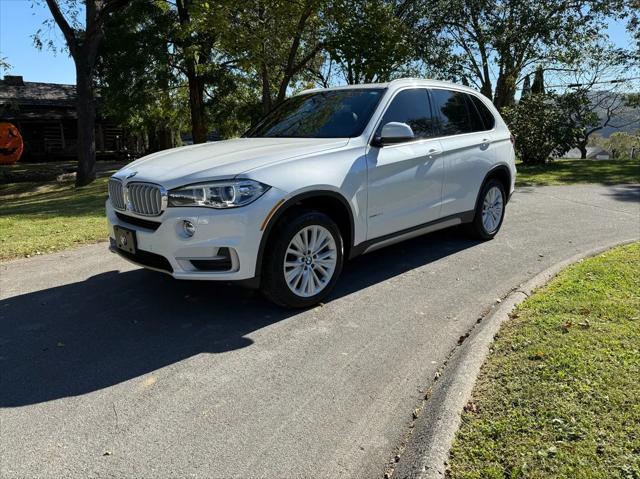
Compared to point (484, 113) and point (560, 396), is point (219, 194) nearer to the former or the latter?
point (560, 396)

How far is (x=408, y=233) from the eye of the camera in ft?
17.6

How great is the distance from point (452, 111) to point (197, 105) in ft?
54.5

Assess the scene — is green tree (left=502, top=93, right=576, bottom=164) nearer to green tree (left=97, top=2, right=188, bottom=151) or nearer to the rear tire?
the rear tire

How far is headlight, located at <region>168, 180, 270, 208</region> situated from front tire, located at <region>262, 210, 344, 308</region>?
41 cm

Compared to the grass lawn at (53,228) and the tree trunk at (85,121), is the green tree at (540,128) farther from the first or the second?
the tree trunk at (85,121)

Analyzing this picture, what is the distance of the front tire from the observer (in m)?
4.19

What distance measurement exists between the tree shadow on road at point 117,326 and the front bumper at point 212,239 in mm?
469

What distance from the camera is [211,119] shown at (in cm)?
2216

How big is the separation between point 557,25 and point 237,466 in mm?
20335

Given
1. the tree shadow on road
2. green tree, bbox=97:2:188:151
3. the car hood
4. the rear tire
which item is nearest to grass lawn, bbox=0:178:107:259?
the tree shadow on road

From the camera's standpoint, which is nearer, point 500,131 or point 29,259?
point 29,259

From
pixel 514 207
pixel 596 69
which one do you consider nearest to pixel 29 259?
pixel 514 207

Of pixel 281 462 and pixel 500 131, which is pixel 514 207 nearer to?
pixel 500 131

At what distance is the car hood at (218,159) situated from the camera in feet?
13.2
